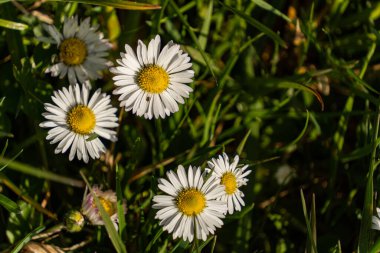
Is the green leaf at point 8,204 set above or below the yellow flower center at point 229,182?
below

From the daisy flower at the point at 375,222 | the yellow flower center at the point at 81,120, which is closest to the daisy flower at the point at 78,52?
the yellow flower center at the point at 81,120

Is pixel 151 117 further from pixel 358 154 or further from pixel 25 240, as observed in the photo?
pixel 358 154

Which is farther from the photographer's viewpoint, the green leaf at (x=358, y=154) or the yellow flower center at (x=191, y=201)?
the green leaf at (x=358, y=154)

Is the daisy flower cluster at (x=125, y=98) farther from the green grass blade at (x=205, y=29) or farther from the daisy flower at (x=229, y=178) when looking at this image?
the green grass blade at (x=205, y=29)

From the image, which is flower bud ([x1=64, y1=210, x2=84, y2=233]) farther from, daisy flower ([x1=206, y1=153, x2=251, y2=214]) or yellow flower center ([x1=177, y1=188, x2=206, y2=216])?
daisy flower ([x1=206, y1=153, x2=251, y2=214])

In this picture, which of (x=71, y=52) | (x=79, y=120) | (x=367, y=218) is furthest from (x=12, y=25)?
(x=367, y=218)

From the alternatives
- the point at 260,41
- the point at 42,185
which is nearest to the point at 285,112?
the point at 260,41
